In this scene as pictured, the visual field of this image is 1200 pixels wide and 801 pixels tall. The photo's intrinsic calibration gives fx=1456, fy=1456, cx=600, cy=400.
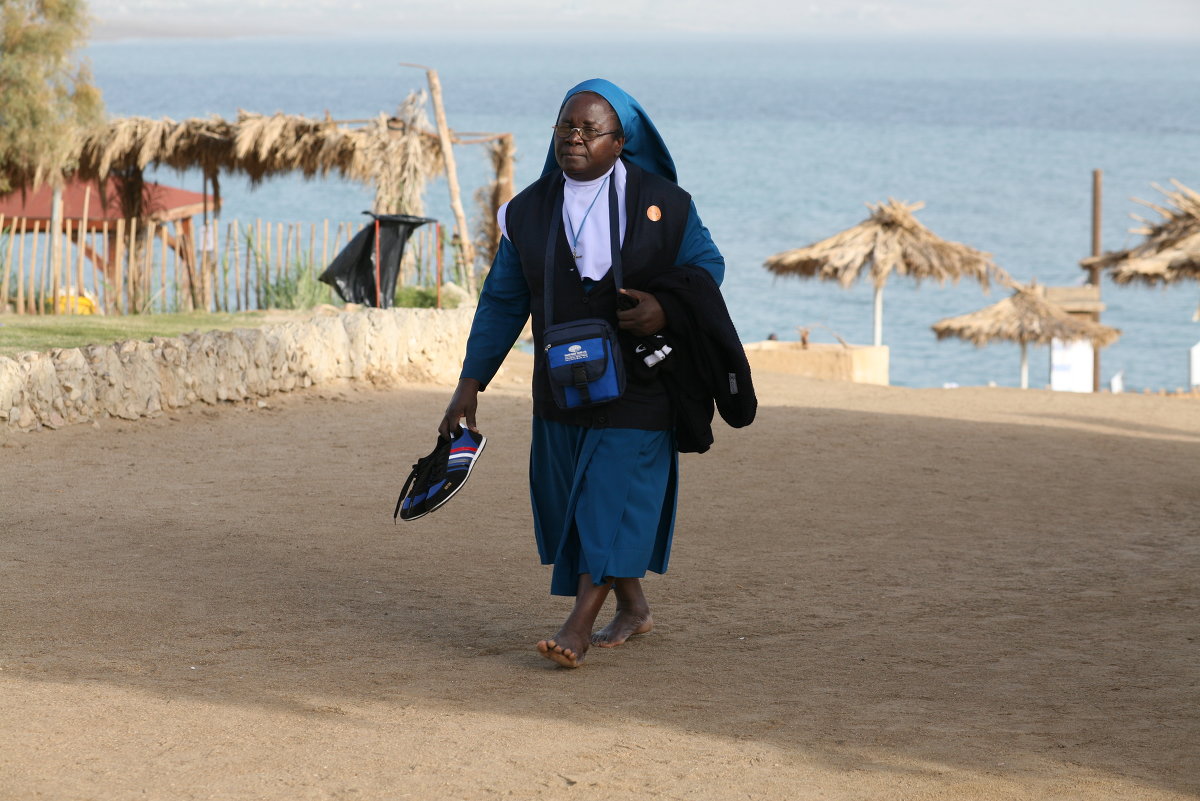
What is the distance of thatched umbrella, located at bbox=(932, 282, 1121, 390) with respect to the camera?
58.0ft

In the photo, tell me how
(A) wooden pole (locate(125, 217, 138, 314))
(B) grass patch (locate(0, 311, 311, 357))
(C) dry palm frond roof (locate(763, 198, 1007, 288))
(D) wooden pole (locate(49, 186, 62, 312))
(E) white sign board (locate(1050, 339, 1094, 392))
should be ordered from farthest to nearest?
(E) white sign board (locate(1050, 339, 1094, 392)) < (C) dry palm frond roof (locate(763, 198, 1007, 288)) < (A) wooden pole (locate(125, 217, 138, 314)) < (D) wooden pole (locate(49, 186, 62, 312)) < (B) grass patch (locate(0, 311, 311, 357))

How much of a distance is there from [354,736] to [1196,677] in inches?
90.7

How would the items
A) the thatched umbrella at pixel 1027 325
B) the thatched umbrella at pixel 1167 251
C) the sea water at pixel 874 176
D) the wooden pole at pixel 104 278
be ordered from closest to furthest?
the wooden pole at pixel 104 278, the thatched umbrella at pixel 1167 251, the thatched umbrella at pixel 1027 325, the sea water at pixel 874 176

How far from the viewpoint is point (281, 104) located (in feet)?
323

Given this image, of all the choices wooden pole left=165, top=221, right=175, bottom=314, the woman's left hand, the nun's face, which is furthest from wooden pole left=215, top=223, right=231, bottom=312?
the woman's left hand

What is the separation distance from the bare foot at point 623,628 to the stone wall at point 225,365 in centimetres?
482

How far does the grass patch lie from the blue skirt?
18.2 ft

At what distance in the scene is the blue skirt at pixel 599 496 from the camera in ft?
13.1

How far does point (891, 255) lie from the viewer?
1738 centimetres

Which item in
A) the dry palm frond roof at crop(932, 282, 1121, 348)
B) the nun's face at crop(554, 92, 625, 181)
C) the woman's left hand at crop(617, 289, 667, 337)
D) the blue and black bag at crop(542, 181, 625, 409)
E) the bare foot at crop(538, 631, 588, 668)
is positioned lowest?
the dry palm frond roof at crop(932, 282, 1121, 348)

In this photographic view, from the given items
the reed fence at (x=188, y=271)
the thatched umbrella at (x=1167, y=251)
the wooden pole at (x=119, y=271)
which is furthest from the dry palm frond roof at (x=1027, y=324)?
the wooden pole at (x=119, y=271)

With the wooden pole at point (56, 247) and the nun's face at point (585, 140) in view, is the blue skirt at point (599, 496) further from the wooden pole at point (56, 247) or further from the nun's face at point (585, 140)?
the wooden pole at point (56, 247)

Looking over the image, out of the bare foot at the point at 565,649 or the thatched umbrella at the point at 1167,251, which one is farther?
the thatched umbrella at the point at 1167,251

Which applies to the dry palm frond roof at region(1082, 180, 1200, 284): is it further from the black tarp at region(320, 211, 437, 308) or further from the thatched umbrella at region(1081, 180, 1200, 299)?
the black tarp at region(320, 211, 437, 308)
